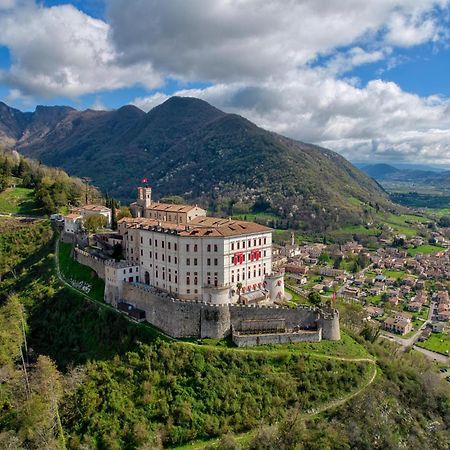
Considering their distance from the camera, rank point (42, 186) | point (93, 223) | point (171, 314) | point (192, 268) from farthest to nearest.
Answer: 1. point (42, 186)
2. point (93, 223)
3. point (192, 268)
4. point (171, 314)

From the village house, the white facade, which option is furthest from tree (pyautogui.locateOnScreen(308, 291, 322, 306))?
the village house

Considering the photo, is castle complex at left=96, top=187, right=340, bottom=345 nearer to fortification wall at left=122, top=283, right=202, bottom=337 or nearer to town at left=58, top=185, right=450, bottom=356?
fortification wall at left=122, top=283, right=202, bottom=337

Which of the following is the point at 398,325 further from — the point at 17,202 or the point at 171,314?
the point at 17,202

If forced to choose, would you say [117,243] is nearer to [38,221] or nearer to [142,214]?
[142,214]

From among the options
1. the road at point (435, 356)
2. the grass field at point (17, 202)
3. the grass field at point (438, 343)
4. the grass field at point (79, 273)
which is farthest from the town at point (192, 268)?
the grass field at point (17, 202)

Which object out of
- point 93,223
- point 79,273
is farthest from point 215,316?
point 93,223
